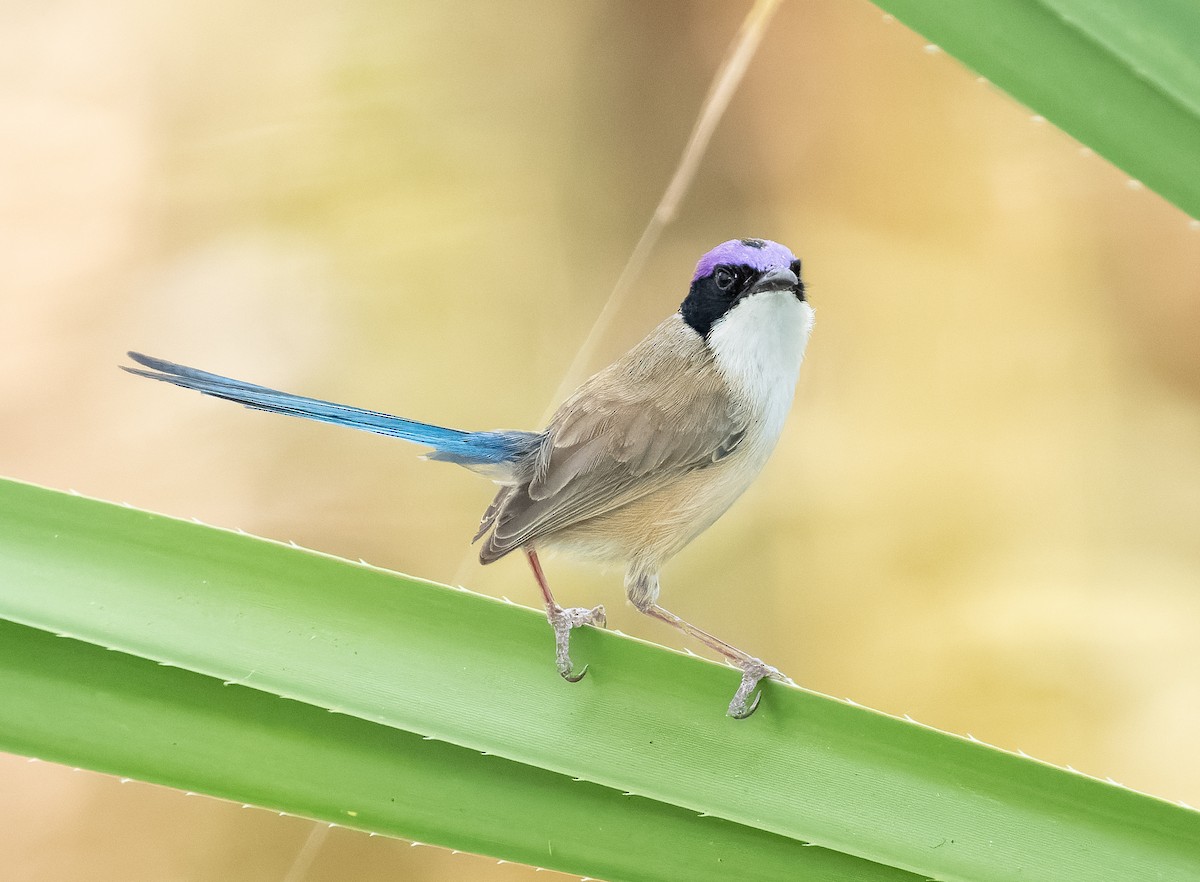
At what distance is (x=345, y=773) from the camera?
0.87 meters

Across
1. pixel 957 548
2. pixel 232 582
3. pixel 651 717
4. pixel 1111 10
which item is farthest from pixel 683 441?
pixel 957 548

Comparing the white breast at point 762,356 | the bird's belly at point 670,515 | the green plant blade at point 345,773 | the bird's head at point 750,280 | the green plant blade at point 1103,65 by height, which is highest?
the green plant blade at point 1103,65

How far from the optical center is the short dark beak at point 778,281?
3.61ft

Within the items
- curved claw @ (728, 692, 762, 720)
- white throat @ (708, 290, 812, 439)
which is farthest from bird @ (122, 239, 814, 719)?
curved claw @ (728, 692, 762, 720)

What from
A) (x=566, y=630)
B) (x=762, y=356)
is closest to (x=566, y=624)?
(x=566, y=630)

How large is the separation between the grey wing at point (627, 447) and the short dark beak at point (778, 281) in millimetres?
151

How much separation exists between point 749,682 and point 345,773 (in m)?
0.37

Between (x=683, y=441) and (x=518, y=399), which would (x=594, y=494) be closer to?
(x=683, y=441)

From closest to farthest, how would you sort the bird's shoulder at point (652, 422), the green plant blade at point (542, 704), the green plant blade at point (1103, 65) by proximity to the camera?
the green plant blade at point (1103, 65) → the green plant blade at point (542, 704) → the bird's shoulder at point (652, 422)

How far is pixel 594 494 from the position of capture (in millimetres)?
1197

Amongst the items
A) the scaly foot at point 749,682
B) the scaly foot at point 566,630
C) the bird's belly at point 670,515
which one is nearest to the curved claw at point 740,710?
the scaly foot at point 749,682

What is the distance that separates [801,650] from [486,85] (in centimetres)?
111

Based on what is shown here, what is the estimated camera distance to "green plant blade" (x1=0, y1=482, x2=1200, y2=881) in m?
0.82

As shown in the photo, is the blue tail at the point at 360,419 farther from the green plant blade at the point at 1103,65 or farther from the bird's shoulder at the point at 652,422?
the green plant blade at the point at 1103,65
